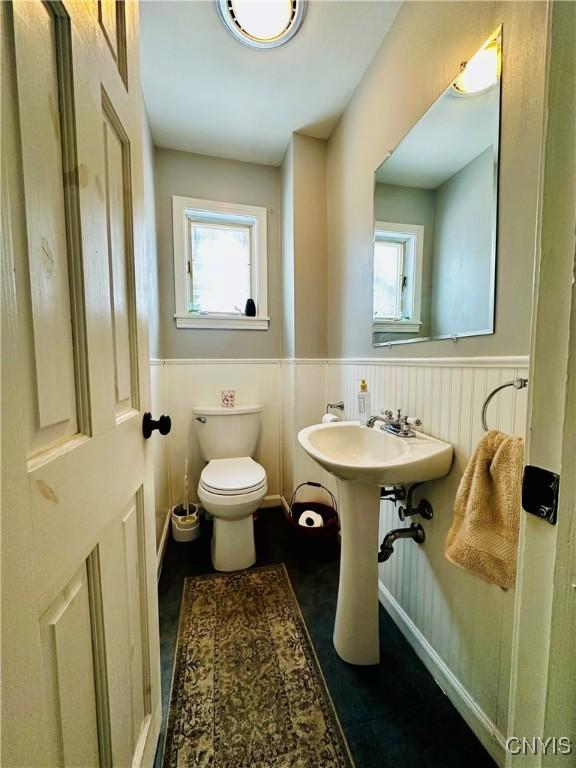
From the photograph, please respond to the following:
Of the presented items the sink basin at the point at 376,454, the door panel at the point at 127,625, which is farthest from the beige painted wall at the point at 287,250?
the door panel at the point at 127,625

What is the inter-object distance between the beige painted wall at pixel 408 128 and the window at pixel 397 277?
0.08m

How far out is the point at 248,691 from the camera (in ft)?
3.23

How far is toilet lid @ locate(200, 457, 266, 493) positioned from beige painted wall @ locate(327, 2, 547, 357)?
847 millimetres

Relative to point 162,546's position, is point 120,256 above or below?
above

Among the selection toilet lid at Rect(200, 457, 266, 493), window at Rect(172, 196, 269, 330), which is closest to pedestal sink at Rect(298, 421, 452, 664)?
toilet lid at Rect(200, 457, 266, 493)

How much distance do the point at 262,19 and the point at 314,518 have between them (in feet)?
7.71

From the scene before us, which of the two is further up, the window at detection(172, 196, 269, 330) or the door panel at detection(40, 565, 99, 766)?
the window at detection(172, 196, 269, 330)

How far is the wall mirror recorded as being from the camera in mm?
845

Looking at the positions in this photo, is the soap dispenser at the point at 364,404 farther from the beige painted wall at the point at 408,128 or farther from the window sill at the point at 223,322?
the window sill at the point at 223,322

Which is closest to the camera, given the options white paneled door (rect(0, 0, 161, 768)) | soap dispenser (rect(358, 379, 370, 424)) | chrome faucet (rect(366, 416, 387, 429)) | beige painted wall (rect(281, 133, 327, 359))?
white paneled door (rect(0, 0, 161, 768))

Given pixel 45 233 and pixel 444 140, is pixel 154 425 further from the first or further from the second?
pixel 444 140

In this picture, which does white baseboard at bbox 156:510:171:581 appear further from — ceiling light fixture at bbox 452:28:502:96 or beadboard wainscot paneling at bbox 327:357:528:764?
ceiling light fixture at bbox 452:28:502:96

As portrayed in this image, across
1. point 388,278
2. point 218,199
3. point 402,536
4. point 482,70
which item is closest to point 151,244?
point 218,199

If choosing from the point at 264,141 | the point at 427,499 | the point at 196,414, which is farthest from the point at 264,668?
the point at 264,141
